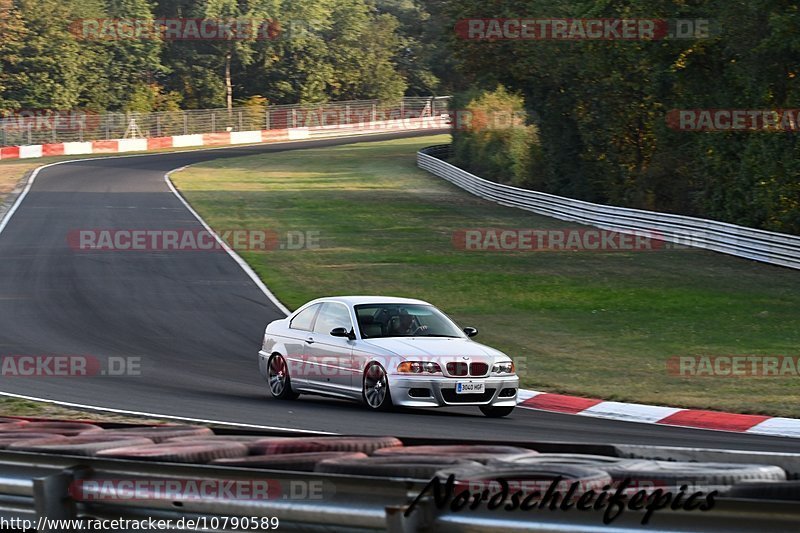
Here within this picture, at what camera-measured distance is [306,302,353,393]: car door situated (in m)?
13.8

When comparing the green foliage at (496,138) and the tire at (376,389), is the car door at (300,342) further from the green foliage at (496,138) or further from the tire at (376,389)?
the green foliage at (496,138)

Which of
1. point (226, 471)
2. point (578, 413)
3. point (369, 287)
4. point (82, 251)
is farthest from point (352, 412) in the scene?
point (82, 251)

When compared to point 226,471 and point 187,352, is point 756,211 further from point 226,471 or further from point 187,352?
point 226,471

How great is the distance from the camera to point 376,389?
43.9 feet

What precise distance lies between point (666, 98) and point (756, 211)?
230 inches

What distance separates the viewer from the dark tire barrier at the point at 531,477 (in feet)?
13.9

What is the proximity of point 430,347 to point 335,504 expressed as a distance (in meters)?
8.87

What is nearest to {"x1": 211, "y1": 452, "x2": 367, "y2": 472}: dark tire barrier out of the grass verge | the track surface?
the track surface

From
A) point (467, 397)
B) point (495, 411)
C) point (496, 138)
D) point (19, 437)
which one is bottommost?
point (495, 411)

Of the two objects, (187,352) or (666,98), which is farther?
(666,98)

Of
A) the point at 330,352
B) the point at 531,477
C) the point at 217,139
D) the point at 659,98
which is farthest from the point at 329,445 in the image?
the point at 217,139

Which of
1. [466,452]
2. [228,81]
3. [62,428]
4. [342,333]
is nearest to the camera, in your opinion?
[466,452]

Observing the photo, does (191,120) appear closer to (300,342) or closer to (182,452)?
(300,342)

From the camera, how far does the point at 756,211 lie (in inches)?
1188
